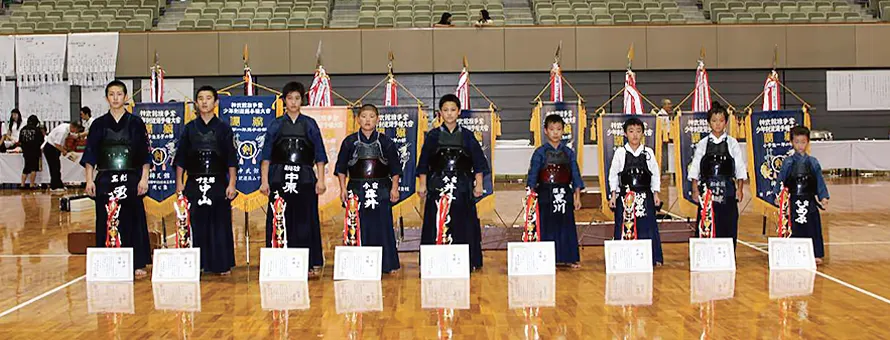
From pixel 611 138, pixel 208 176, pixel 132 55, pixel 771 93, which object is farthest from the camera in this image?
pixel 132 55

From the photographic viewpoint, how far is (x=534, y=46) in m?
17.5

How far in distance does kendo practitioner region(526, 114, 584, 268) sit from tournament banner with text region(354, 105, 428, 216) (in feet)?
4.36

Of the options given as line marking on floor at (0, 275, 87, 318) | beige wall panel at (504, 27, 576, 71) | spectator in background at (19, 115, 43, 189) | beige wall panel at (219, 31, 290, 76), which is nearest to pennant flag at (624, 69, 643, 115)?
line marking on floor at (0, 275, 87, 318)

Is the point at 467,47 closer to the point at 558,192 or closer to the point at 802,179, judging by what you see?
the point at 558,192

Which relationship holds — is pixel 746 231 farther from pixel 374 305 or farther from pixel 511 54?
pixel 511 54

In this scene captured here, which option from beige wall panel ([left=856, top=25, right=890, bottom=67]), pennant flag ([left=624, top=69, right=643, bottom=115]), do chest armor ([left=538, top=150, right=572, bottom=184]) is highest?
beige wall panel ([left=856, top=25, right=890, bottom=67])

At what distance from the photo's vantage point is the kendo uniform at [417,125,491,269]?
6.36 meters

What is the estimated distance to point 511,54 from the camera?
17516 mm

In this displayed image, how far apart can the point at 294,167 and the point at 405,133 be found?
1.63 metres

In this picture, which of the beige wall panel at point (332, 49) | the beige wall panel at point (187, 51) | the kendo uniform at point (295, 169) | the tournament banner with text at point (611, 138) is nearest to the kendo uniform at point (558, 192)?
the tournament banner with text at point (611, 138)

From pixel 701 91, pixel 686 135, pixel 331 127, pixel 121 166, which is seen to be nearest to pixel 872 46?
pixel 701 91

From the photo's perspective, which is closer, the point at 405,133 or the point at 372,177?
the point at 372,177

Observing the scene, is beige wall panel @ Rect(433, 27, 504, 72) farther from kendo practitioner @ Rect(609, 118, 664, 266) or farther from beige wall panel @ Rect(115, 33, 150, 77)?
kendo practitioner @ Rect(609, 118, 664, 266)

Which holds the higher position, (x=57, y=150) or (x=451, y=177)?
(x=57, y=150)
